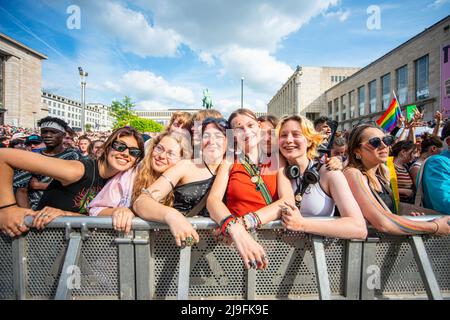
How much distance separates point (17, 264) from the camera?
179 cm

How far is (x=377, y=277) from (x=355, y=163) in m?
1.20

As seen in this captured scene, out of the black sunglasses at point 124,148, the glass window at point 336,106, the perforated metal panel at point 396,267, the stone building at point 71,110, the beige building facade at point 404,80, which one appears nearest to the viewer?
the perforated metal panel at point 396,267

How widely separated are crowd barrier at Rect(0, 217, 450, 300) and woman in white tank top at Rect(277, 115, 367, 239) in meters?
0.11

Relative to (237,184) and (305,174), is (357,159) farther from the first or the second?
(237,184)

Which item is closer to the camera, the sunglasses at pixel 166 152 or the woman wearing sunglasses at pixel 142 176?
the woman wearing sunglasses at pixel 142 176

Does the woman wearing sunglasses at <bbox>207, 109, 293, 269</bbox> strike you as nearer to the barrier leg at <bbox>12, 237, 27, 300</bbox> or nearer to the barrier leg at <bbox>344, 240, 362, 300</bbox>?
the barrier leg at <bbox>344, 240, 362, 300</bbox>

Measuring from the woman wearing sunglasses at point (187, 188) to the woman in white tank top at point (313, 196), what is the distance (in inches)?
26.9

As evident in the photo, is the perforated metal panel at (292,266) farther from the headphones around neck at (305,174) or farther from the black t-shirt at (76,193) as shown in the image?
the black t-shirt at (76,193)

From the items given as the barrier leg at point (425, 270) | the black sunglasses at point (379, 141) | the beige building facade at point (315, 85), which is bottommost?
the barrier leg at point (425, 270)

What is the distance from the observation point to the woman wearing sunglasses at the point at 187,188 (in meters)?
1.71

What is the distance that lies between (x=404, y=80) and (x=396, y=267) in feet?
127

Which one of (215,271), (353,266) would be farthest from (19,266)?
(353,266)

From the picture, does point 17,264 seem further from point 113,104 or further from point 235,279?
point 113,104

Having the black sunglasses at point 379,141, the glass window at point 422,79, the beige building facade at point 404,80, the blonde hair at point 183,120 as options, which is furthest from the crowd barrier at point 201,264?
the glass window at point 422,79
